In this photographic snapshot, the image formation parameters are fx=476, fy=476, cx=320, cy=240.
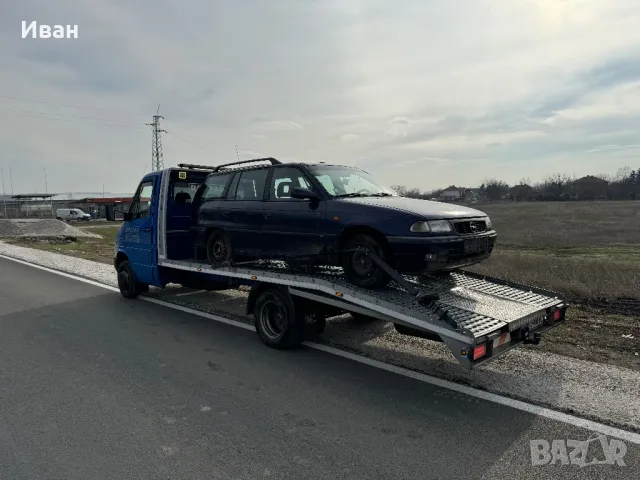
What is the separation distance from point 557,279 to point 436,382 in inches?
244

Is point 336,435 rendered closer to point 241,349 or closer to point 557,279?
A: point 241,349

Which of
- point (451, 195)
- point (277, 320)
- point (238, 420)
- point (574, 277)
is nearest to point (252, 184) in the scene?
point (277, 320)

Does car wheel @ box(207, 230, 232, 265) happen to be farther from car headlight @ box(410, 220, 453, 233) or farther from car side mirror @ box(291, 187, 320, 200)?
car headlight @ box(410, 220, 453, 233)

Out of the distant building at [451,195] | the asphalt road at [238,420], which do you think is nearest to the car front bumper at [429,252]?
the asphalt road at [238,420]

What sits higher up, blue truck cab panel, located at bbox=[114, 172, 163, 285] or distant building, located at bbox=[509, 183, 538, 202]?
distant building, located at bbox=[509, 183, 538, 202]

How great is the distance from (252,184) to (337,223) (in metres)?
1.85

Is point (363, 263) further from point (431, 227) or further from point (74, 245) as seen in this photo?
point (74, 245)

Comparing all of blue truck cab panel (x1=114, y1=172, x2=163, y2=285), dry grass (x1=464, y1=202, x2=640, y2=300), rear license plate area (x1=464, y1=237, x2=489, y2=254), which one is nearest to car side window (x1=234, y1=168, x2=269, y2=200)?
blue truck cab panel (x1=114, y1=172, x2=163, y2=285)

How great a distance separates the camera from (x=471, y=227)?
5.49 meters

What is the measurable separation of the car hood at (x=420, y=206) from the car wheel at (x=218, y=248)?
236 centimetres

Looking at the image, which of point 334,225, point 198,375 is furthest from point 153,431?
point 334,225

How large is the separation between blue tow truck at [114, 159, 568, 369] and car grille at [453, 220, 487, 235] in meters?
0.70

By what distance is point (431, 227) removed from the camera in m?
5.07

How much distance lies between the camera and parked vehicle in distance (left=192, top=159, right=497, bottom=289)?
16.8 ft
